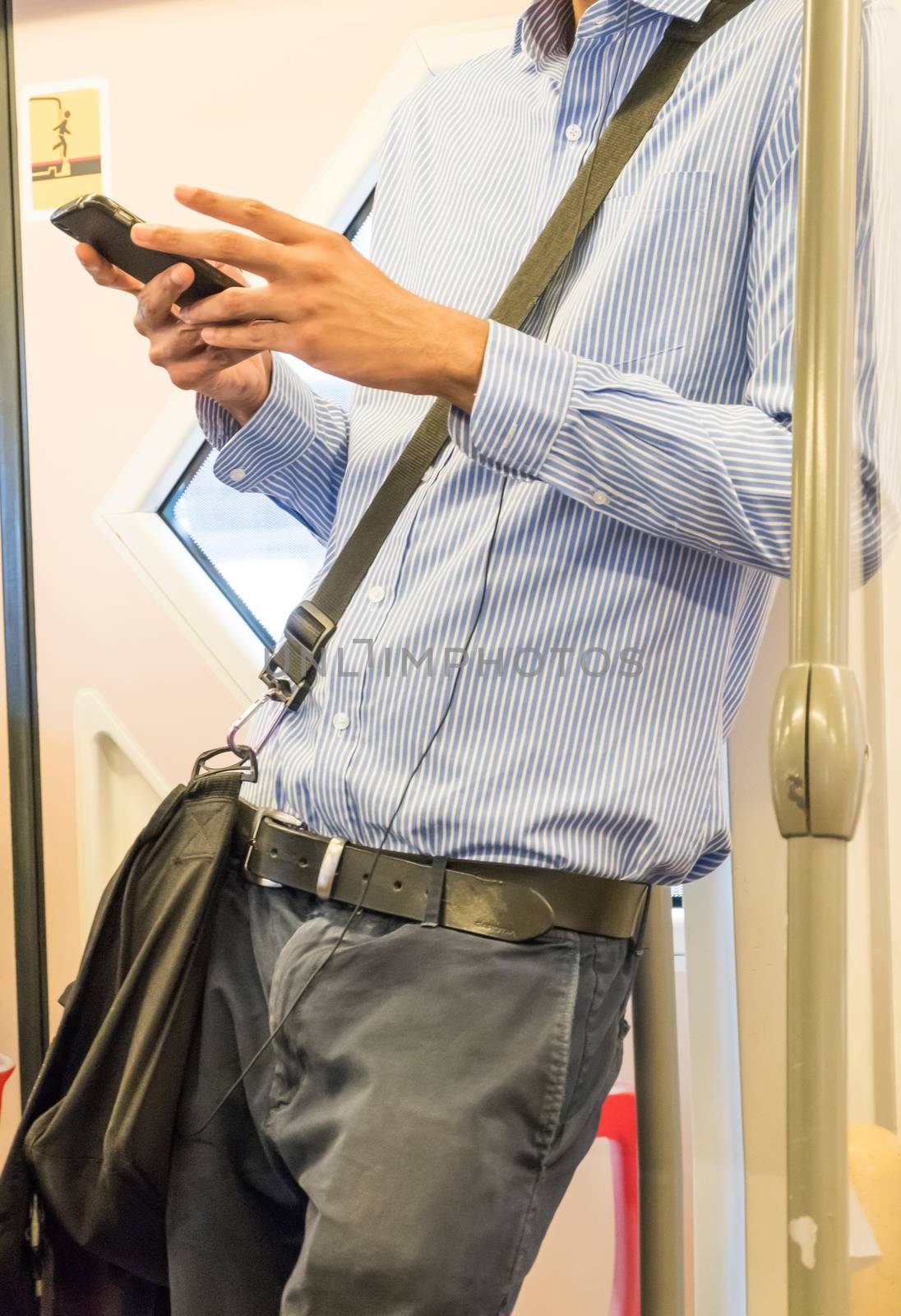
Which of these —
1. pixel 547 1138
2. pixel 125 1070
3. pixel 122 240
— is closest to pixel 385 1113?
pixel 547 1138

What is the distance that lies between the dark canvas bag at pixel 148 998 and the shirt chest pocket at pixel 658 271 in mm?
49

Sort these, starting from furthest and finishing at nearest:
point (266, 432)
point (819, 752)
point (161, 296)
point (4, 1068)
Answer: point (4, 1068) → point (266, 432) → point (161, 296) → point (819, 752)

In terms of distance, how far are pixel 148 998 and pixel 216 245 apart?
53 cm

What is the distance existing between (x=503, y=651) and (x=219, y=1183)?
0.43 metres

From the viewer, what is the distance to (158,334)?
2.78ft

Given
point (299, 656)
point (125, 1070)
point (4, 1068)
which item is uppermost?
point (299, 656)

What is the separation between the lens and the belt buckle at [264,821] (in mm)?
895

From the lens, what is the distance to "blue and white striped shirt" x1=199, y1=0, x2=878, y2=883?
74cm

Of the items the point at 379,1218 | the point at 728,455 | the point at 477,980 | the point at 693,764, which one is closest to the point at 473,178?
the point at 728,455

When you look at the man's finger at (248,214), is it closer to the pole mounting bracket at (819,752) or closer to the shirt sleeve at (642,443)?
the shirt sleeve at (642,443)

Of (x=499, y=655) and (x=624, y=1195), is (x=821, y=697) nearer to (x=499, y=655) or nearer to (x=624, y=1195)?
(x=499, y=655)

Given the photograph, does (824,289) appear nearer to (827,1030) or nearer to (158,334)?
(827,1030)

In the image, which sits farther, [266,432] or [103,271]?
[266,432]

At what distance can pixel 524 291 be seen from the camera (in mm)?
890
